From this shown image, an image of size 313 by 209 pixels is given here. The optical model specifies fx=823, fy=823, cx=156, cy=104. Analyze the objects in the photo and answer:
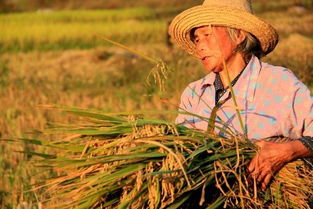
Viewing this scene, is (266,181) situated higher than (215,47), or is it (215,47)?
(215,47)

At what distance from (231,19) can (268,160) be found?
2.10 feet

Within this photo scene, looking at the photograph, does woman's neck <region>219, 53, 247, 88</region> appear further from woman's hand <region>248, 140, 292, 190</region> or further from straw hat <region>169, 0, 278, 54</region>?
woman's hand <region>248, 140, 292, 190</region>

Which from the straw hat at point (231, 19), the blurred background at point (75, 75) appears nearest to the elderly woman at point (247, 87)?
the straw hat at point (231, 19)

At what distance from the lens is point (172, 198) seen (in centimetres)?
251

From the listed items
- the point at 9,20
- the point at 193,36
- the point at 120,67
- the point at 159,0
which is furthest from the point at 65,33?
the point at 159,0

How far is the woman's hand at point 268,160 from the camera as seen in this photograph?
9.04 feet

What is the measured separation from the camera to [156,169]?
2.64 meters

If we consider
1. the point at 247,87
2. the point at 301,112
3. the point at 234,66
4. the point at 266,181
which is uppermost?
the point at 234,66

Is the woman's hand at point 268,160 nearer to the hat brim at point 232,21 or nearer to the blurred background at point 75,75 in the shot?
the blurred background at point 75,75

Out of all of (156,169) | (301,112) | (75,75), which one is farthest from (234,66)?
(75,75)

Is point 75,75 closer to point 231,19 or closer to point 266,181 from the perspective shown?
point 231,19

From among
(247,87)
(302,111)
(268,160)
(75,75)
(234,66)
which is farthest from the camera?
(75,75)

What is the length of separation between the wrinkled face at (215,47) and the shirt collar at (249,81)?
0.09 m

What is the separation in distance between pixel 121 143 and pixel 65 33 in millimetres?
16049
